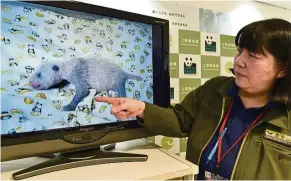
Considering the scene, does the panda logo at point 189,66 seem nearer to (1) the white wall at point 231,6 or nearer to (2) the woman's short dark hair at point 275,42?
(1) the white wall at point 231,6

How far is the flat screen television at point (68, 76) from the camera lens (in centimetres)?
76

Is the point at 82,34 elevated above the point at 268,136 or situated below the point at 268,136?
above

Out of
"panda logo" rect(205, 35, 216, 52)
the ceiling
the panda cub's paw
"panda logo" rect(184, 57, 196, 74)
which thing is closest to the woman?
the panda cub's paw

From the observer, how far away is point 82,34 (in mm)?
891

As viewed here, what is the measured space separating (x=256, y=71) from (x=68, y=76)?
29.6 inches

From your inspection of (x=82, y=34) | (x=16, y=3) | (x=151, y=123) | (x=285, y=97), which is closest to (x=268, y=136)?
(x=285, y=97)

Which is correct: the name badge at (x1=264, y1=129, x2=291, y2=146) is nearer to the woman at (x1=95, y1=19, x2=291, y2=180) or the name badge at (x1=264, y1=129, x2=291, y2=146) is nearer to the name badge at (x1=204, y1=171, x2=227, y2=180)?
the woman at (x1=95, y1=19, x2=291, y2=180)

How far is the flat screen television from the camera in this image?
0.76 meters

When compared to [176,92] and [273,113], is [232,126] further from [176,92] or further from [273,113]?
[176,92]

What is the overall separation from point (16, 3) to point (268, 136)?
1046 mm

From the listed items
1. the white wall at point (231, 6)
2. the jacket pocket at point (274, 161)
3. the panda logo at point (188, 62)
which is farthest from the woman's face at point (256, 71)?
the white wall at point (231, 6)

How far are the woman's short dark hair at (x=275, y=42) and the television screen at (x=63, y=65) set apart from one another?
1.48ft

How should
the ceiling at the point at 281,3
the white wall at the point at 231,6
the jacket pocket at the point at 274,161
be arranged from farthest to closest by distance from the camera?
the ceiling at the point at 281,3, the white wall at the point at 231,6, the jacket pocket at the point at 274,161

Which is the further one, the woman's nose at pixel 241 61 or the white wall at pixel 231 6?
the white wall at pixel 231 6
